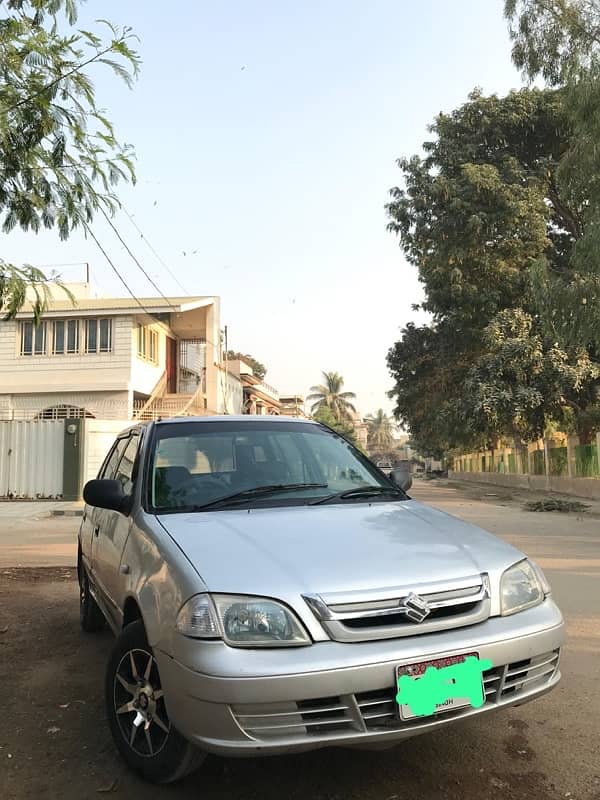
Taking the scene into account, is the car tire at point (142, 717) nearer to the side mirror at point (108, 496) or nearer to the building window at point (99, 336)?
the side mirror at point (108, 496)

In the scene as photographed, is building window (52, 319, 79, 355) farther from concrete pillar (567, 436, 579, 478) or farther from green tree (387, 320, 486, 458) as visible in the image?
concrete pillar (567, 436, 579, 478)

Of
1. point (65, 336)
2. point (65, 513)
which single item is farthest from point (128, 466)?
point (65, 336)

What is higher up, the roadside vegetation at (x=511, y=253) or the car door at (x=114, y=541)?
the roadside vegetation at (x=511, y=253)

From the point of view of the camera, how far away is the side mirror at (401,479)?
4.24 meters

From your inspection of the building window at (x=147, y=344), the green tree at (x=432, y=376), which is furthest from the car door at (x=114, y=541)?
the building window at (x=147, y=344)

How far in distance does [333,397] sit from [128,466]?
7107cm

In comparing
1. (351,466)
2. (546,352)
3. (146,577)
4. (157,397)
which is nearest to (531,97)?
(546,352)

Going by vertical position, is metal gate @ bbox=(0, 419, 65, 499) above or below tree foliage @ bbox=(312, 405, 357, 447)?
below

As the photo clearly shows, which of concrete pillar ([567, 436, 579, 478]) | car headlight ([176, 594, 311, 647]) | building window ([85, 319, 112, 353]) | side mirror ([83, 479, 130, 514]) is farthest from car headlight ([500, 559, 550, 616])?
building window ([85, 319, 112, 353])

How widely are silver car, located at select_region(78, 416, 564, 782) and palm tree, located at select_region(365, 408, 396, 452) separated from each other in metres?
113

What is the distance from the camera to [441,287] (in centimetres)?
2330

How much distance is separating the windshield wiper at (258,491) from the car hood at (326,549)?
0.38 ft

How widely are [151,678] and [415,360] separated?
25151mm

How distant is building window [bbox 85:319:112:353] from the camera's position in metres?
24.2
